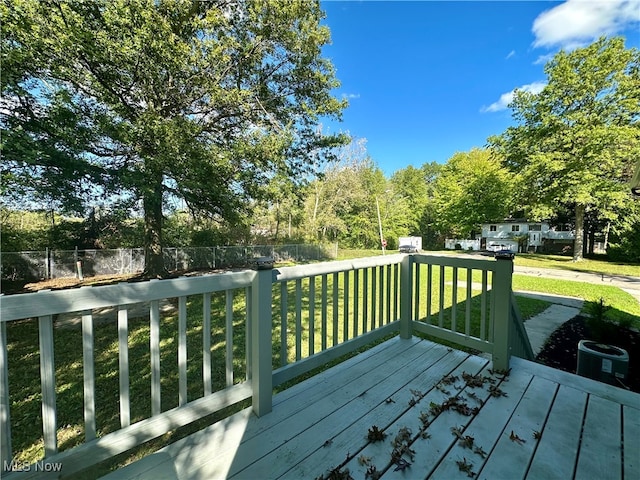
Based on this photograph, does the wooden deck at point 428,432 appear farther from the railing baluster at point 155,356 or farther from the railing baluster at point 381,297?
the railing baluster at point 381,297

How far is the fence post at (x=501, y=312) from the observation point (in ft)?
7.02

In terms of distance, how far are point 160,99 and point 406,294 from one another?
21.7ft

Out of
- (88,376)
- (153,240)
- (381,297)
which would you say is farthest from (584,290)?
(153,240)

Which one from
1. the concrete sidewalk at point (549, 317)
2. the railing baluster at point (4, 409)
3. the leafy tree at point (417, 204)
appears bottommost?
the concrete sidewalk at point (549, 317)

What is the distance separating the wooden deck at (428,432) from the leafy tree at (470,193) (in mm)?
21304

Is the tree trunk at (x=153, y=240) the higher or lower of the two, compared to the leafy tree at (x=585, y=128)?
lower

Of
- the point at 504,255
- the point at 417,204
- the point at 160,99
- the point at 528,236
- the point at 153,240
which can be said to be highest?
the point at 160,99

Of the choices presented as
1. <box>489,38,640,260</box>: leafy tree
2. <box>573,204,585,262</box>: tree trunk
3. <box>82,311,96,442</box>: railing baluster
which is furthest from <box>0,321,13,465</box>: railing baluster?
<box>573,204,585,262</box>: tree trunk

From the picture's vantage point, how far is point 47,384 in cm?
111

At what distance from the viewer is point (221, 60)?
234 inches

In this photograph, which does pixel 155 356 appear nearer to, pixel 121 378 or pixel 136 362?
pixel 121 378

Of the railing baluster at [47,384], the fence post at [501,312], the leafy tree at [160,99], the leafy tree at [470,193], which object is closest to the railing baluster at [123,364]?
the railing baluster at [47,384]

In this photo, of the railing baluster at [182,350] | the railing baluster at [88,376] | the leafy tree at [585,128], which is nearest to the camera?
the railing baluster at [88,376]

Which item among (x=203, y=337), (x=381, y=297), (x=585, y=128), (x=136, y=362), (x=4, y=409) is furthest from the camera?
(x=585, y=128)
